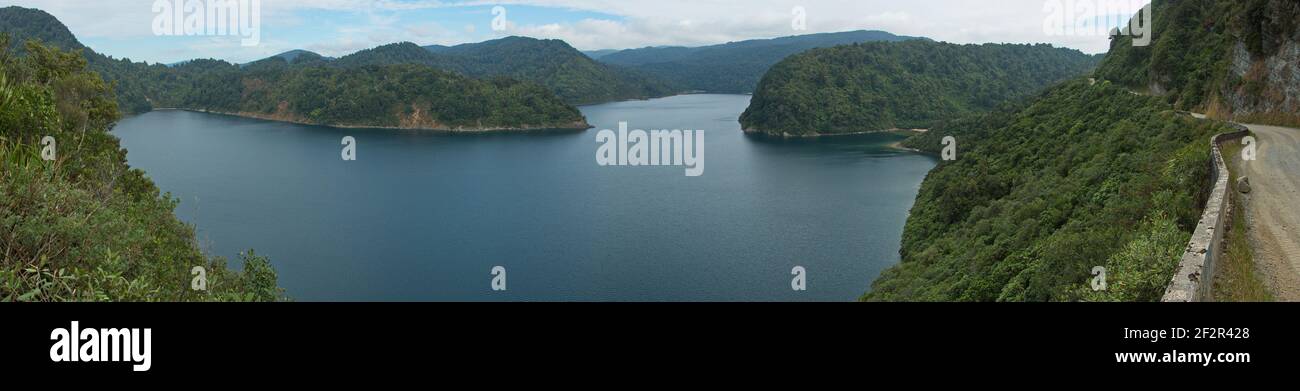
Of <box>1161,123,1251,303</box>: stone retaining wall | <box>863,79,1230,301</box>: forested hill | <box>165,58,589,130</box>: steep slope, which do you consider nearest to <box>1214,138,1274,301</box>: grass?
<box>1161,123,1251,303</box>: stone retaining wall

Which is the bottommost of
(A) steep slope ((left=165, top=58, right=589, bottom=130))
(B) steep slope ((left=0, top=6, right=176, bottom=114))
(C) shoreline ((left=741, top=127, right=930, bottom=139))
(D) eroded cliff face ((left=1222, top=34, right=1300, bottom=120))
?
(D) eroded cliff face ((left=1222, top=34, right=1300, bottom=120))

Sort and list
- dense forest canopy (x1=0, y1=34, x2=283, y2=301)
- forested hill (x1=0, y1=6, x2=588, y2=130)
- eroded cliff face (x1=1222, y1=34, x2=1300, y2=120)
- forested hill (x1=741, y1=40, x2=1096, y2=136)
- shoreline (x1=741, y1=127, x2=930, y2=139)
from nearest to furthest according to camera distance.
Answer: dense forest canopy (x1=0, y1=34, x2=283, y2=301)
eroded cliff face (x1=1222, y1=34, x2=1300, y2=120)
shoreline (x1=741, y1=127, x2=930, y2=139)
forested hill (x1=741, y1=40, x2=1096, y2=136)
forested hill (x1=0, y1=6, x2=588, y2=130)

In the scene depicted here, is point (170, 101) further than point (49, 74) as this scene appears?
Yes

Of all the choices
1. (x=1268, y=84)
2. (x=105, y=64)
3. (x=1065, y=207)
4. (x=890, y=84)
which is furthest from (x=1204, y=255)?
(x=105, y=64)

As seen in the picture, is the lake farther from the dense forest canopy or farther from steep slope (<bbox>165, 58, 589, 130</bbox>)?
steep slope (<bbox>165, 58, 589, 130</bbox>)

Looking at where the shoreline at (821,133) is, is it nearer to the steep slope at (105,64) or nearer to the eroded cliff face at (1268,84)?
the eroded cliff face at (1268,84)
